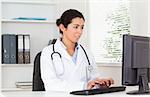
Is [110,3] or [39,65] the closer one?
[39,65]

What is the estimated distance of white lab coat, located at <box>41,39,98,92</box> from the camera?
7.44 feet

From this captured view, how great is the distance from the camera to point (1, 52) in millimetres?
3648

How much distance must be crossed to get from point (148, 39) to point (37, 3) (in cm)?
202

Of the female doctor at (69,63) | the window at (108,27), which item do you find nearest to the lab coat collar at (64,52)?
the female doctor at (69,63)

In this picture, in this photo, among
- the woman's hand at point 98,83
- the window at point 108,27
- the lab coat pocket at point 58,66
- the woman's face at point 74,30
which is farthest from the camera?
the window at point 108,27

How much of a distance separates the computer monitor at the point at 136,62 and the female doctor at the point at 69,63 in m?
0.24

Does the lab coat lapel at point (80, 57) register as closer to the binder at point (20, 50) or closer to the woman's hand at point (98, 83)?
the woman's hand at point (98, 83)

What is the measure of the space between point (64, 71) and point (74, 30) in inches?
12.8

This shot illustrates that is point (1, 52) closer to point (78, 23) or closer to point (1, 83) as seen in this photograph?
point (1, 83)

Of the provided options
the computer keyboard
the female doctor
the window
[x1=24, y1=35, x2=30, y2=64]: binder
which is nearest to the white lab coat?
the female doctor

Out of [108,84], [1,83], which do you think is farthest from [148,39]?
[1,83]

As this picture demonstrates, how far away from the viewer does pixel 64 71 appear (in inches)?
95.6

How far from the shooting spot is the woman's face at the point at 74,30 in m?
2.51

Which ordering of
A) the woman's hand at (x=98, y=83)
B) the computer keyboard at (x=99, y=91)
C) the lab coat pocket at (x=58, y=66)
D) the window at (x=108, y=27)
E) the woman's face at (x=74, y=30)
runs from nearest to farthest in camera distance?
1. the computer keyboard at (x=99, y=91)
2. the woman's hand at (x=98, y=83)
3. the lab coat pocket at (x=58, y=66)
4. the woman's face at (x=74, y=30)
5. the window at (x=108, y=27)
